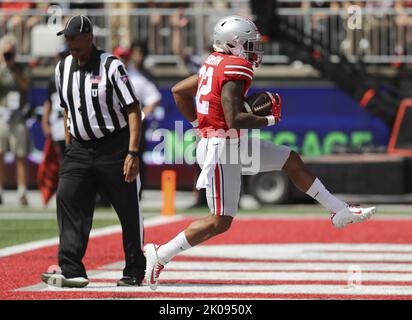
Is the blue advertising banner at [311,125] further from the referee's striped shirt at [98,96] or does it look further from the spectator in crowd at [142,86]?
the referee's striped shirt at [98,96]

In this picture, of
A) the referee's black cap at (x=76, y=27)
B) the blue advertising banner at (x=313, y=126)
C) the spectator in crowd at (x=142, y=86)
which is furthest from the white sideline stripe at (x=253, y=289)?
the blue advertising banner at (x=313, y=126)

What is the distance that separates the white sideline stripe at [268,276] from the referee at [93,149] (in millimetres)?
571

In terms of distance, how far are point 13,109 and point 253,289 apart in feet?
33.6

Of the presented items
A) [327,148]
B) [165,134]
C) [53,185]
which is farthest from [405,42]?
[53,185]

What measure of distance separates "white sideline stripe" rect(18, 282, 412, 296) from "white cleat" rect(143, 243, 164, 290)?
0.06m

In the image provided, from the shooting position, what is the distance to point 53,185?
16859 mm

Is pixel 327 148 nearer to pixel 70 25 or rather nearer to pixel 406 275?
pixel 406 275

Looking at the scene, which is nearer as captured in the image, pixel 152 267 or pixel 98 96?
pixel 152 267

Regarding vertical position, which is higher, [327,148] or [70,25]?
[70,25]

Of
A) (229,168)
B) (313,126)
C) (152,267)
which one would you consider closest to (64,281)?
(152,267)

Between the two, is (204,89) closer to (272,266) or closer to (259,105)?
(259,105)

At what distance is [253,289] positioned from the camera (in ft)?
28.7

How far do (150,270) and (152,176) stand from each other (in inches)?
465

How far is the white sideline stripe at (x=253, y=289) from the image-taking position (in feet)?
28.1
